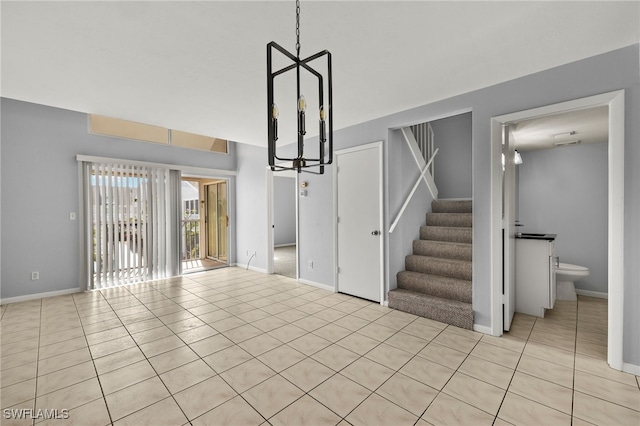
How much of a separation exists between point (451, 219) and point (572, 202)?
74.6 inches

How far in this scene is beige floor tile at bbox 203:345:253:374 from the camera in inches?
89.9

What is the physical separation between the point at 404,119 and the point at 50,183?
5.30 m

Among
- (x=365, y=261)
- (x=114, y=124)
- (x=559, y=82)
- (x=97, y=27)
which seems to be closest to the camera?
(x=97, y=27)

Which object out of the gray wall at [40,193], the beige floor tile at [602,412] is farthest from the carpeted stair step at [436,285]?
the gray wall at [40,193]

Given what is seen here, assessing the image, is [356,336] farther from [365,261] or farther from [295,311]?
[365,261]

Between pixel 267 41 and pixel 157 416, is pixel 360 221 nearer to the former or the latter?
pixel 267 41

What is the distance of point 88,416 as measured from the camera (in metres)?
1.73

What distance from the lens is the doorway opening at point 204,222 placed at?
6734mm

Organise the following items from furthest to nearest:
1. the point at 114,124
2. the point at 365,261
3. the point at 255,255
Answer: the point at 255,255, the point at 114,124, the point at 365,261

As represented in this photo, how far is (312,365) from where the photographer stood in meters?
2.29

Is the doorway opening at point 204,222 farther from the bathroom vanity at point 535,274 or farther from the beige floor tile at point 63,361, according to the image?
the bathroom vanity at point 535,274

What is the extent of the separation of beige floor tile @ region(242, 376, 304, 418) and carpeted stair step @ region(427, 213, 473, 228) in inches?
131

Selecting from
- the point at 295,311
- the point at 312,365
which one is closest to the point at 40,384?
the point at 312,365

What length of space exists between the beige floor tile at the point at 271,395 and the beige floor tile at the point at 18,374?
69.9 inches
